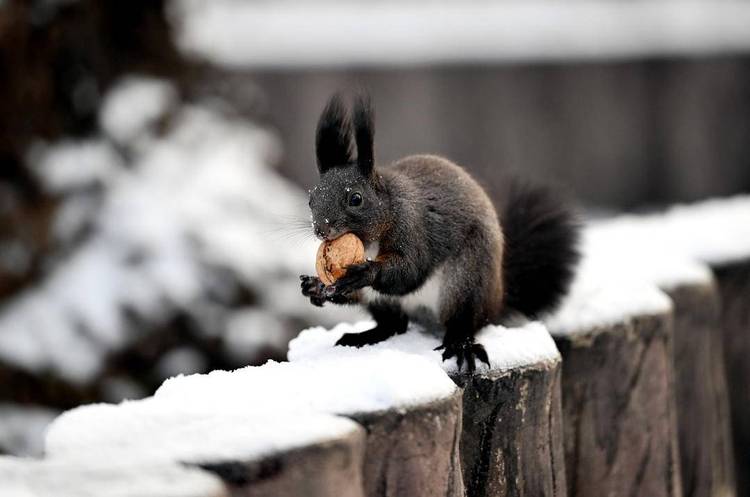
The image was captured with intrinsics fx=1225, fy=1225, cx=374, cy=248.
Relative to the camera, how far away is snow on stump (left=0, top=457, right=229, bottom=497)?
1.39 m

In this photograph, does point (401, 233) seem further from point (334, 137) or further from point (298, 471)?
point (298, 471)

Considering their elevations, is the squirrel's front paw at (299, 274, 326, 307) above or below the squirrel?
below

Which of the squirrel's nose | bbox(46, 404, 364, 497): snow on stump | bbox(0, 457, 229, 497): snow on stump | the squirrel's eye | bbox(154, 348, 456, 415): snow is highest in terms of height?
the squirrel's eye

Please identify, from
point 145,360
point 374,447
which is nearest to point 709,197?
point 145,360

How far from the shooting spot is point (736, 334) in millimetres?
3164

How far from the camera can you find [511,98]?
7516mm

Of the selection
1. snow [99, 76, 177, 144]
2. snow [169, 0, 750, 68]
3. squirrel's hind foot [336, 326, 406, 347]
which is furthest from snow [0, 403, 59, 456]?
snow [169, 0, 750, 68]

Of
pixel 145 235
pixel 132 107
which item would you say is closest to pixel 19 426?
pixel 145 235

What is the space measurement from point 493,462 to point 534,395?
0.43ft

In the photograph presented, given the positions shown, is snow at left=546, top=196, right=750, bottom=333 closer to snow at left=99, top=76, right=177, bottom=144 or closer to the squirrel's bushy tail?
the squirrel's bushy tail

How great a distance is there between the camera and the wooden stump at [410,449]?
1673 mm

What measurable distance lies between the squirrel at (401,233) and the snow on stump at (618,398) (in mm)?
190

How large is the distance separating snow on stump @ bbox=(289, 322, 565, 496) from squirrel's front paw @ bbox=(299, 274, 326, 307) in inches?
4.7

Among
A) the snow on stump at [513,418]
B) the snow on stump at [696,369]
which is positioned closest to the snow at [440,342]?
the snow on stump at [513,418]
